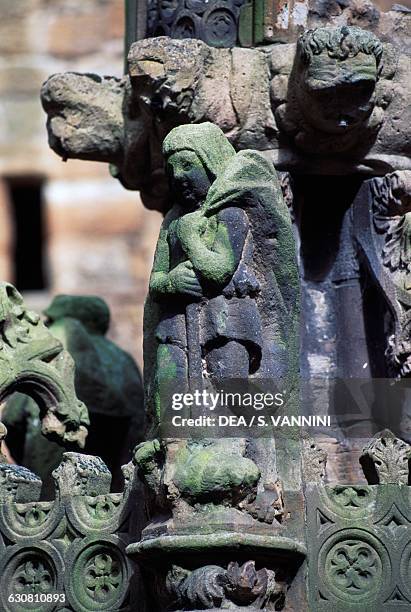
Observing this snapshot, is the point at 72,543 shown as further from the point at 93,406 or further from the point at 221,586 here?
the point at 93,406

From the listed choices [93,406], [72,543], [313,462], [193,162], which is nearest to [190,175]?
[193,162]

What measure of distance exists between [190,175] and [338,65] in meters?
0.86

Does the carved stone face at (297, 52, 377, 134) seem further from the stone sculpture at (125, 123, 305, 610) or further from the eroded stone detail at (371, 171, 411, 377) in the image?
the stone sculpture at (125, 123, 305, 610)

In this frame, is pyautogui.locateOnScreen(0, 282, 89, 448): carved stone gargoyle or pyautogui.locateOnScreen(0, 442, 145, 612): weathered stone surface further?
pyautogui.locateOnScreen(0, 282, 89, 448): carved stone gargoyle

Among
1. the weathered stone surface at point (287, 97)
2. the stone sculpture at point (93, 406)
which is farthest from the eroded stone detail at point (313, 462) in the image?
the stone sculpture at point (93, 406)

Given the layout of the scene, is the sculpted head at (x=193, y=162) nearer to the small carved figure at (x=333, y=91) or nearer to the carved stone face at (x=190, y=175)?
the carved stone face at (x=190, y=175)

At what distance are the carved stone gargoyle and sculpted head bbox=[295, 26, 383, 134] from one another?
1601 mm

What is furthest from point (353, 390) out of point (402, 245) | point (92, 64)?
point (92, 64)

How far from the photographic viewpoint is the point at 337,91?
14.5 metres

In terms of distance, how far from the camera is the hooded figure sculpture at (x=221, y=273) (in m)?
13.8

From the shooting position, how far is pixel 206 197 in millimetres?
14016

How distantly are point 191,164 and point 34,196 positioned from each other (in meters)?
12.5

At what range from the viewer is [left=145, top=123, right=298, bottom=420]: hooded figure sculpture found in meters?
13.8

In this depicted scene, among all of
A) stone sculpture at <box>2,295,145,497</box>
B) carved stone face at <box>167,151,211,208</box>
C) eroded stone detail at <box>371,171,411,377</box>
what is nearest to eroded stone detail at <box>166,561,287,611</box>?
eroded stone detail at <box>371,171,411,377</box>
